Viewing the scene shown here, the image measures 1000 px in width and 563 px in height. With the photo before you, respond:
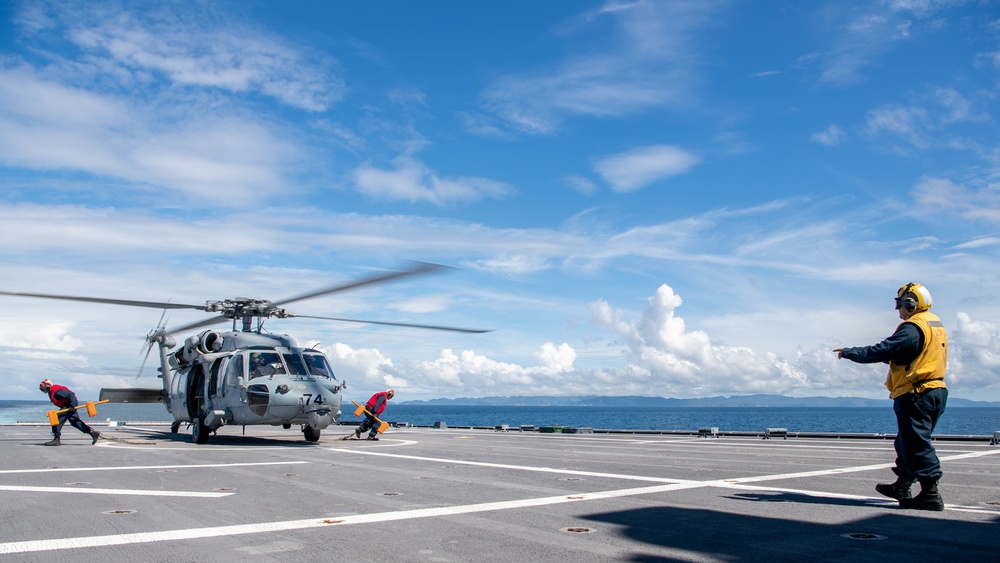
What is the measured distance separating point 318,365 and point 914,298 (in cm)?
1565

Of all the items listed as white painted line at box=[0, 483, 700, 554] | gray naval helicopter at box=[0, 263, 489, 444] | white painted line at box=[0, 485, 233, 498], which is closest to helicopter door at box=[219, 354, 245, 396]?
gray naval helicopter at box=[0, 263, 489, 444]

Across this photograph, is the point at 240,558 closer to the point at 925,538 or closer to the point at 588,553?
the point at 588,553

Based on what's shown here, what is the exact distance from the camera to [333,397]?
63.5 feet

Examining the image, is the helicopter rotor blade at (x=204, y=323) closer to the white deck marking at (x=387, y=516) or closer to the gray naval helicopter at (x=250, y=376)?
the gray naval helicopter at (x=250, y=376)

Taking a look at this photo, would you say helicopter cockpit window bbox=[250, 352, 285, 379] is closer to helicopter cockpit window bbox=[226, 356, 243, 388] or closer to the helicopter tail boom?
helicopter cockpit window bbox=[226, 356, 243, 388]

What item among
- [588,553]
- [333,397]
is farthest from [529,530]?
[333,397]

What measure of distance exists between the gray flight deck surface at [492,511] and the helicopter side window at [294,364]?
539 cm

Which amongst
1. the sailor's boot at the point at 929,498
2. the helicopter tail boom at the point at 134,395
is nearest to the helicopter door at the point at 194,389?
the helicopter tail boom at the point at 134,395

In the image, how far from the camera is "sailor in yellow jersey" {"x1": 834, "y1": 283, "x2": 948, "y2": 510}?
23.7 ft

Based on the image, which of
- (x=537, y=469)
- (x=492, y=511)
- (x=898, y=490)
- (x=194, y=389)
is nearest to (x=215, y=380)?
(x=194, y=389)

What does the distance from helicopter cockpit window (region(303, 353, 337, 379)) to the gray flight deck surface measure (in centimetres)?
572

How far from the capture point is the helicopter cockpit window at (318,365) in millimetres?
19875

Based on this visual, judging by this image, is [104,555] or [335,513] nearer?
[104,555]

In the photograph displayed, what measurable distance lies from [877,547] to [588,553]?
222 centimetres
